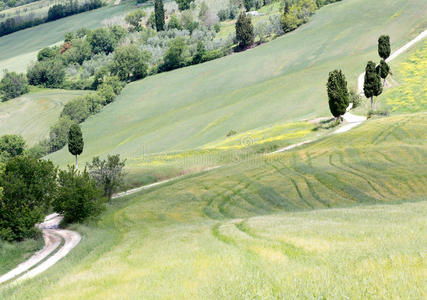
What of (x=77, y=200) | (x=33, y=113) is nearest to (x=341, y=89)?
(x=77, y=200)

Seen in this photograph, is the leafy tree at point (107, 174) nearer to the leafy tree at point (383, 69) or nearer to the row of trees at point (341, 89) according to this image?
the row of trees at point (341, 89)

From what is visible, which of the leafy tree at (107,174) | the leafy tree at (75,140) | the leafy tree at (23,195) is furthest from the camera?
the leafy tree at (75,140)

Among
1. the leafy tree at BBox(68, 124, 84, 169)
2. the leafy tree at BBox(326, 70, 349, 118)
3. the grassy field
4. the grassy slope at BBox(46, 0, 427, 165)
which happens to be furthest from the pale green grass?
the grassy field

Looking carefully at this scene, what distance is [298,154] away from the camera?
6169 centimetres

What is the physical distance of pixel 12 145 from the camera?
143375 mm

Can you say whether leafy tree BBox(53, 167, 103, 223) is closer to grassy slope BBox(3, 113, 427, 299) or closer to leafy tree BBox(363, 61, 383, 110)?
grassy slope BBox(3, 113, 427, 299)

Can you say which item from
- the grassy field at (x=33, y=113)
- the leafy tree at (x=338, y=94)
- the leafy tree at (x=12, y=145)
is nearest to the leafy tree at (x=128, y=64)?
the grassy field at (x=33, y=113)

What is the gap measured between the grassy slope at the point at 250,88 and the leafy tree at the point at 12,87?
171ft

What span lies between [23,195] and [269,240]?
92.4ft

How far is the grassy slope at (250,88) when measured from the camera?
109m

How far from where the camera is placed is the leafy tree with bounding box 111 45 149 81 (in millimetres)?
189250

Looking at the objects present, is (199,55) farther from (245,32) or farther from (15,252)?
(15,252)

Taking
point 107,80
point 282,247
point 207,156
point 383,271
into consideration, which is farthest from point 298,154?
point 107,80

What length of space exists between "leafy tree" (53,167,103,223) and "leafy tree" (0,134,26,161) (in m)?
106
